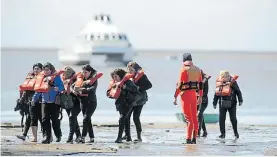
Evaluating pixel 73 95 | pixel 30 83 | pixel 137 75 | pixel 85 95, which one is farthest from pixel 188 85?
pixel 30 83

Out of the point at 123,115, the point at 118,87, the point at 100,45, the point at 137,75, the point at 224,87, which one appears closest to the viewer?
the point at 118,87

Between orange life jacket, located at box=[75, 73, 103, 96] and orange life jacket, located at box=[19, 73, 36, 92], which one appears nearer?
orange life jacket, located at box=[75, 73, 103, 96]

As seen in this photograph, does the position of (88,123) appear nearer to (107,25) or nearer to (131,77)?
(131,77)

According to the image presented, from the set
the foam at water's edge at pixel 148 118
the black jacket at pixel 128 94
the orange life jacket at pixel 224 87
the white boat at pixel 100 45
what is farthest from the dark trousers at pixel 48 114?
the white boat at pixel 100 45

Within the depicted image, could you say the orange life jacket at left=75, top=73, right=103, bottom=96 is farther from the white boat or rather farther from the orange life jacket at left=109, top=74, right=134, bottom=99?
the white boat

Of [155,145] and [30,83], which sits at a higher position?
[30,83]

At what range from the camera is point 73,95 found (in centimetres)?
2145

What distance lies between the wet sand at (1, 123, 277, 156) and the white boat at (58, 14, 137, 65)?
92.7 meters

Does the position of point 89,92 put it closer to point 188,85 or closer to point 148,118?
point 188,85

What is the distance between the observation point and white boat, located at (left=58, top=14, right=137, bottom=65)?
11912 cm

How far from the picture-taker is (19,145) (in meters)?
20.0

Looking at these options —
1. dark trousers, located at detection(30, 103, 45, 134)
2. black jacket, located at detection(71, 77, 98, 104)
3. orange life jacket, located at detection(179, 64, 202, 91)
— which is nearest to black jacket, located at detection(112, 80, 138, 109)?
black jacket, located at detection(71, 77, 98, 104)

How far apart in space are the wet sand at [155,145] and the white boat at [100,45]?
3648 inches

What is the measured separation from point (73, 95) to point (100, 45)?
99041 millimetres
